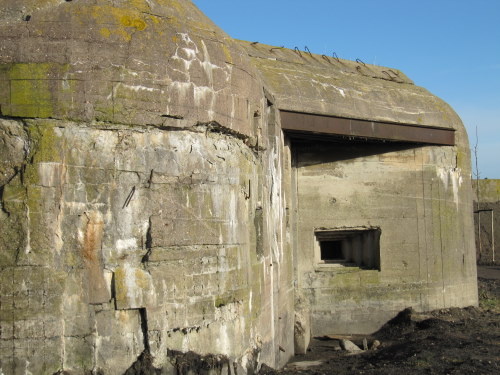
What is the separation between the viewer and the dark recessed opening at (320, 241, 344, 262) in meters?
9.52

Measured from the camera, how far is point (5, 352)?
378 centimetres

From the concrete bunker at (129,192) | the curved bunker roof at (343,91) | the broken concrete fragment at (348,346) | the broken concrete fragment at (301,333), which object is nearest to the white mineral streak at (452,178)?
the curved bunker roof at (343,91)

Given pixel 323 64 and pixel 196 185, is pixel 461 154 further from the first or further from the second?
pixel 196 185

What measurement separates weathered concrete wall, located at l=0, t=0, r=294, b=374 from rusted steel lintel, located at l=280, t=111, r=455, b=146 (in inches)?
111

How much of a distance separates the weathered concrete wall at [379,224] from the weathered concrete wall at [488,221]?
8.36m

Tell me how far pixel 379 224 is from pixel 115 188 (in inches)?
224

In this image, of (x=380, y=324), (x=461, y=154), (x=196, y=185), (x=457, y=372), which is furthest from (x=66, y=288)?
(x=461, y=154)

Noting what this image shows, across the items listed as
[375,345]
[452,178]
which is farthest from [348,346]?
[452,178]

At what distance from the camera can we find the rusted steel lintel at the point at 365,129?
7.54 meters

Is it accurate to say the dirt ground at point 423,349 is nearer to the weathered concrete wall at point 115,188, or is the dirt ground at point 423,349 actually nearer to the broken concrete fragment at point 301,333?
the broken concrete fragment at point 301,333

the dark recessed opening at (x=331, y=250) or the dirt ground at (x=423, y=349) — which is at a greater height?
the dark recessed opening at (x=331, y=250)

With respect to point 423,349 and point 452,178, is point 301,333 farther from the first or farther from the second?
point 452,178

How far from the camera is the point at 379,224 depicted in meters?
9.01

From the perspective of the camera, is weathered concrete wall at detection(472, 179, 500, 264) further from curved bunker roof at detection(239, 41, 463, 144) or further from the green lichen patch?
the green lichen patch
